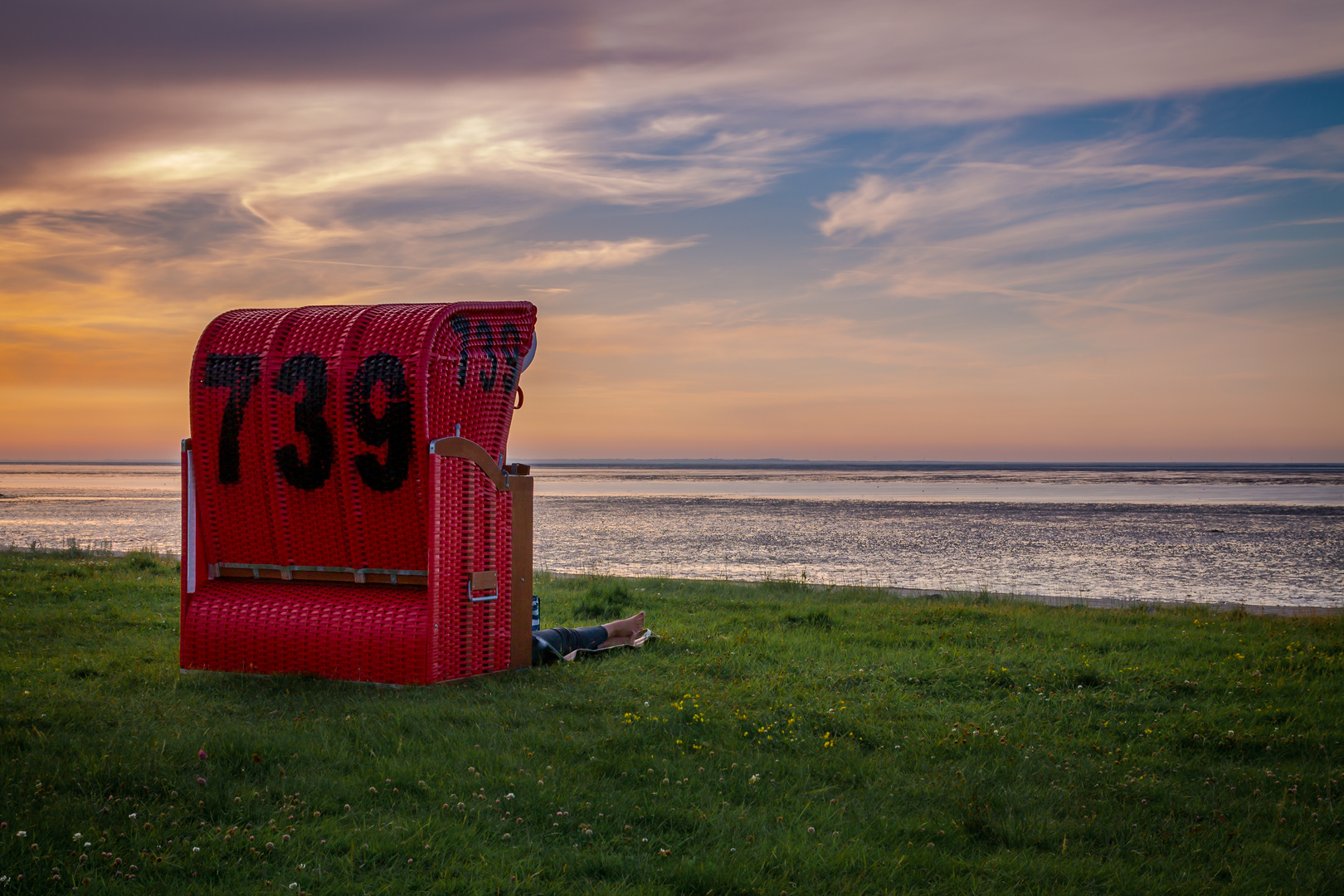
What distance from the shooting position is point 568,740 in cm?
718

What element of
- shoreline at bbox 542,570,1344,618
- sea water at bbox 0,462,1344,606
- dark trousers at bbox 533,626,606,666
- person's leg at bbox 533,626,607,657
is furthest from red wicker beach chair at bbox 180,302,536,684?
sea water at bbox 0,462,1344,606

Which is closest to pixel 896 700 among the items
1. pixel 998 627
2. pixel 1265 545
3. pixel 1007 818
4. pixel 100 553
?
pixel 1007 818

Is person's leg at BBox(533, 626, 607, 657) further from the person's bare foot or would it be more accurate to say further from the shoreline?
the shoreline

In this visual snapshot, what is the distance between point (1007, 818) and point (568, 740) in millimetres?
3276

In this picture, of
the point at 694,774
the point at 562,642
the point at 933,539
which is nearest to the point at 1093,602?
the point at 562,642

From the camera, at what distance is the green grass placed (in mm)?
5074

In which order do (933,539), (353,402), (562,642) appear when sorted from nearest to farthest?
(353,402) < (562,642) < (933,539)

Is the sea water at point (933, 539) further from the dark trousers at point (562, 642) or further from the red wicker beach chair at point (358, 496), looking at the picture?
the red wicker beach chair at point (358, 496)

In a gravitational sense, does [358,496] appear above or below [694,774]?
above

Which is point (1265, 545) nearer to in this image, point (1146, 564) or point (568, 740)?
point (1146, 564)

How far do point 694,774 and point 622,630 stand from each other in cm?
497

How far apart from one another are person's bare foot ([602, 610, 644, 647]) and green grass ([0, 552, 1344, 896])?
1.24 feet

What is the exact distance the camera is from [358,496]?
9.30 m

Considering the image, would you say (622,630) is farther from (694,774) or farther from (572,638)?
(694,774)
